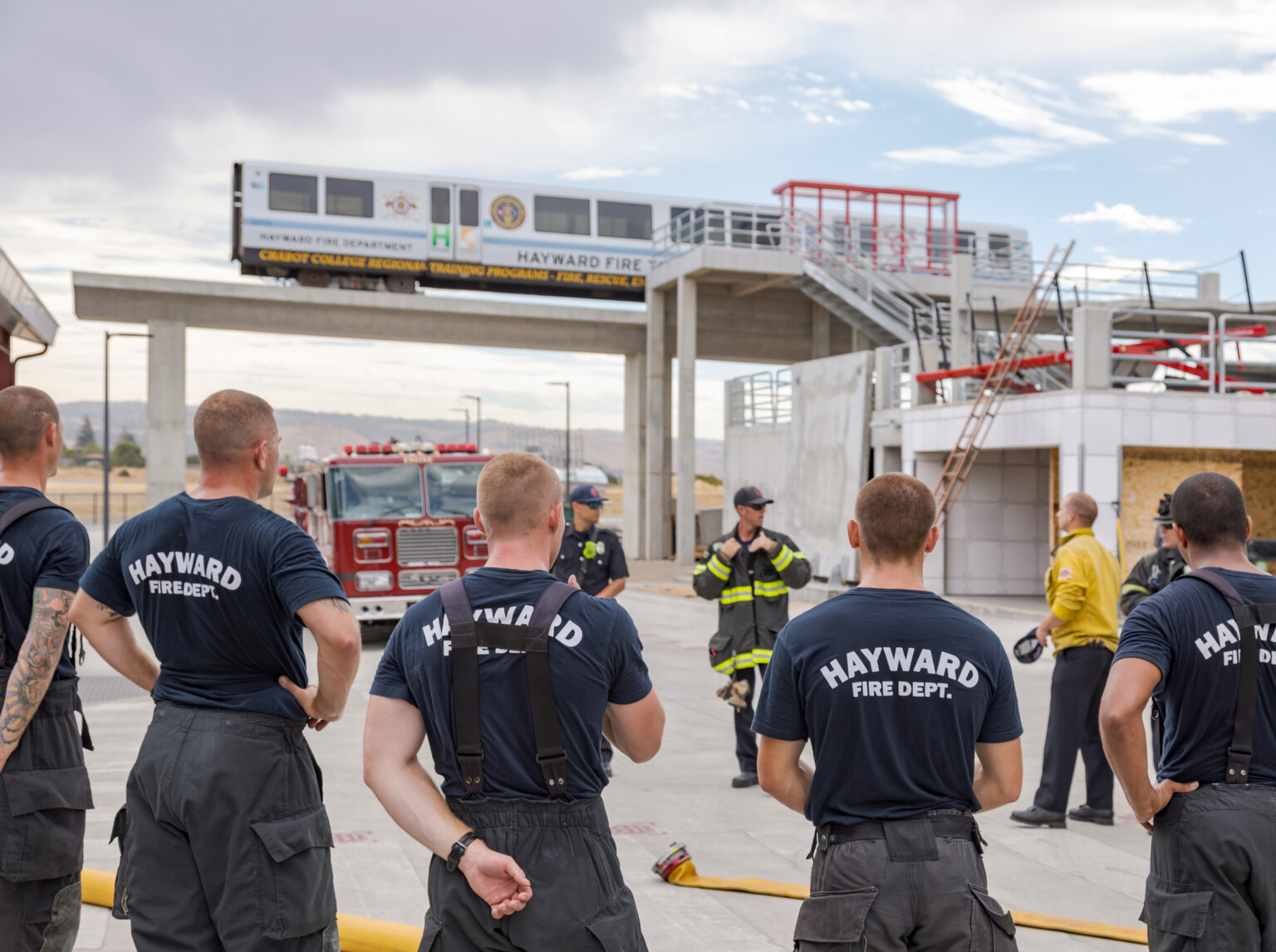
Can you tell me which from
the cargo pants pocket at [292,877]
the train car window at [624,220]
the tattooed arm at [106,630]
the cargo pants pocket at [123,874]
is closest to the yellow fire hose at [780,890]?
the cargo pants pocket at [292,877]

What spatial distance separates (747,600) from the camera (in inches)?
320

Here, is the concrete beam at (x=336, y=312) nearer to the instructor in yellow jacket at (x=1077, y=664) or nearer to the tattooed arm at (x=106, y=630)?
the instructor in yellow jacket at (x=1077, y=664)

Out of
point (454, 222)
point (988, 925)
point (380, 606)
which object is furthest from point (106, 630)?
point (454, 222)

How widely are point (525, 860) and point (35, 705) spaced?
192cm

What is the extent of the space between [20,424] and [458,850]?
7.73ft

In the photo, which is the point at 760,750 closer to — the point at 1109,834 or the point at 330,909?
the point at 330,909

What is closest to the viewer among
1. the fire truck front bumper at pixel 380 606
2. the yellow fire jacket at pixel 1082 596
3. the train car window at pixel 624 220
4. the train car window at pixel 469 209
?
the yellow fire jacket at pixel 1082 596

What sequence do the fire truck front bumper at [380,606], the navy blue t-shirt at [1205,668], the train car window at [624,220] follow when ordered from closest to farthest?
the navy blue t-shirt at [1205,668] < the fire truck front bumper at [380,606] < the train car window at [624,220]

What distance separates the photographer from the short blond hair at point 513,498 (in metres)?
→ 2.93

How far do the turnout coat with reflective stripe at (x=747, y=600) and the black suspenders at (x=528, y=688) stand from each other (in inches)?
211

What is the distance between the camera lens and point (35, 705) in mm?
3725

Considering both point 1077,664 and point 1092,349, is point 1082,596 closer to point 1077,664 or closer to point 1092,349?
point 1077,664

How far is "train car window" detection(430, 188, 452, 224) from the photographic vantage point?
105 feet

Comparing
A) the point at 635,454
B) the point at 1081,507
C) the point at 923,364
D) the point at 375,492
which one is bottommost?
the point at 375,492
